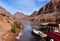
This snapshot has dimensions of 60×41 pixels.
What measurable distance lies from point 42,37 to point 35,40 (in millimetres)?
3237

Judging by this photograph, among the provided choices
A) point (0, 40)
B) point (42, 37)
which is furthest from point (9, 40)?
point (42, 37)

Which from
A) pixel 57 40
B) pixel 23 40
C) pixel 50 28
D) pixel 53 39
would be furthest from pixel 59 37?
pixel 23 40

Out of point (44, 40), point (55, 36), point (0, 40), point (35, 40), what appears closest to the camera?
point (55, 36)

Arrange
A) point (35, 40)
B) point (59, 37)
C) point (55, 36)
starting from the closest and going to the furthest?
point (59, 37) < point (55, 36) < point (35, 40)

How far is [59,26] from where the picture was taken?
117 ft

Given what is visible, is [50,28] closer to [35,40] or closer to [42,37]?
[42,37]

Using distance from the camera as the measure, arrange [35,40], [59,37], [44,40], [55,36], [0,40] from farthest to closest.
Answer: [35,40] < [44,40] < [0,40] < [55,36] < [59,37]

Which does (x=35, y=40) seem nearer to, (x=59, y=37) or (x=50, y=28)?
(x=50, y=28)

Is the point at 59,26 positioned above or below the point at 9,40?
above

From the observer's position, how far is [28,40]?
139ft

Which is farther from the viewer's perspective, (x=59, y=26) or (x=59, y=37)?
(x=59, y=26)

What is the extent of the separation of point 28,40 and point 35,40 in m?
2.03

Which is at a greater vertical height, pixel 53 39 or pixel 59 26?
pixel 59 26

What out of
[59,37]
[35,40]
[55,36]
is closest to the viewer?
[59,37]
